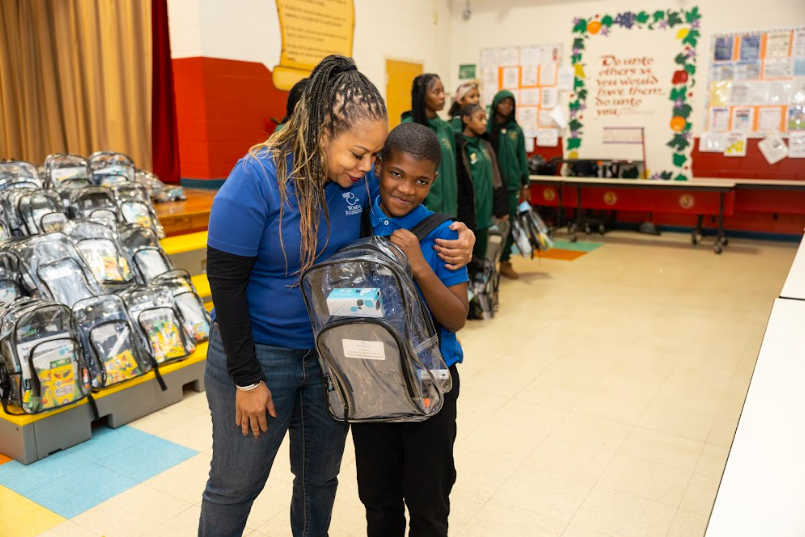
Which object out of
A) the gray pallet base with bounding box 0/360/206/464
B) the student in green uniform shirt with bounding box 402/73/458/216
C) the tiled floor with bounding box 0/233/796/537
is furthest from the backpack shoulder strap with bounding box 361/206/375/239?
the student in green uniform shirt with bounding box 402/73/458/216

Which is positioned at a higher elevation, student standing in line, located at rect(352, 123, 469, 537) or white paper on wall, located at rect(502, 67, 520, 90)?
white paper on wall, located at rect(502, 67, 520, 90)

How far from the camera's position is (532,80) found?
809cm

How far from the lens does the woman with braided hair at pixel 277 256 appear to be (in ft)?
4.21

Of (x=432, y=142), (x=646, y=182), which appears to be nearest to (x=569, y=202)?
(x=646, y=182)

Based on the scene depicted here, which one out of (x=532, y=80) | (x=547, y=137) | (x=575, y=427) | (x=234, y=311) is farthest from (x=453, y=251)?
(x=532, y=80)

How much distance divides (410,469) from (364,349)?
0.38 meters

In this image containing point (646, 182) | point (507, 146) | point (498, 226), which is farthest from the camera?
point (646, 182)

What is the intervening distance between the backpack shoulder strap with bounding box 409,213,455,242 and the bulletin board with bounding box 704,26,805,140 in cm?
672

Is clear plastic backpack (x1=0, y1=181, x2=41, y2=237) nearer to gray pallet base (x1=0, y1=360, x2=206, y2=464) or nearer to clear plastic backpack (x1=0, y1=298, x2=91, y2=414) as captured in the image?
clear plastic backpack (x1=0, y1=298, x2=91, y2=414)

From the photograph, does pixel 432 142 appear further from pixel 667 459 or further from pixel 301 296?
pixel 667 459

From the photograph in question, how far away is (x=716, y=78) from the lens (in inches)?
276

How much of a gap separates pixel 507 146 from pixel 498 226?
766mm

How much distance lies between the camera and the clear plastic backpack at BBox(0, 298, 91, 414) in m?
2.56

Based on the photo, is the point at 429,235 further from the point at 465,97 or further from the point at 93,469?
the point at 465,97
